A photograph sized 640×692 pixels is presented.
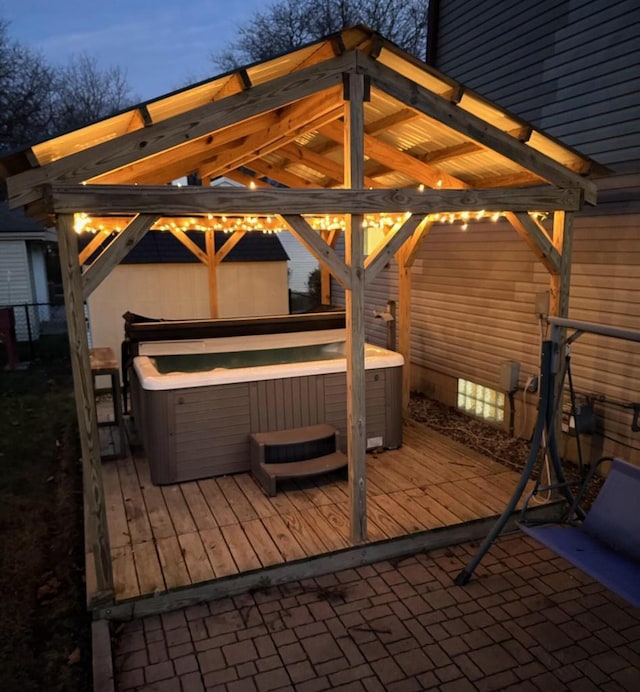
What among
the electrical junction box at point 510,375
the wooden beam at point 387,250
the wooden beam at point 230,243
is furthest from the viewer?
the wooden beam at point 230,243

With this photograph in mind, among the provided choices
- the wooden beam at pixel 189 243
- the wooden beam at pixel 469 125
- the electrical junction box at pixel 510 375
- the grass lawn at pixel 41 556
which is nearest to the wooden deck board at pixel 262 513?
the grass lawn at pixel 41 556

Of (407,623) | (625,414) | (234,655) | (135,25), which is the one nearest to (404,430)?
(625,414)

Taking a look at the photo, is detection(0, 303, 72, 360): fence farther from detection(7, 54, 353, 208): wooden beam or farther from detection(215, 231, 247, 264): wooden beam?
detection(7, 54, 353, 208): wooden beam

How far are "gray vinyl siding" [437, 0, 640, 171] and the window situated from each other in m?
2.93

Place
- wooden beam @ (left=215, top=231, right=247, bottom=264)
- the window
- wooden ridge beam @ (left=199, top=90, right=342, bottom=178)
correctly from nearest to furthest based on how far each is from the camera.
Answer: wooden ridge beam @ (left=199, top=90, right=342, bottom=178) < the window < wooden beam @ (left=215, top=231, right=247, bottom=264)

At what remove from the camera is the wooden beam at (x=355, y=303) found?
137 inches

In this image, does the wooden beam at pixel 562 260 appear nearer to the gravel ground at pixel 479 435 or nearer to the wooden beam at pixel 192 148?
the gravel ground at pixel 479 435

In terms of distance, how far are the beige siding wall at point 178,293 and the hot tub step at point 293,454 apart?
4.68 m

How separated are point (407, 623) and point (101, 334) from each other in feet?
22.4

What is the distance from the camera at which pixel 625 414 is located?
506 centimetres

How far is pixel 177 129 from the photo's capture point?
10.5 feet

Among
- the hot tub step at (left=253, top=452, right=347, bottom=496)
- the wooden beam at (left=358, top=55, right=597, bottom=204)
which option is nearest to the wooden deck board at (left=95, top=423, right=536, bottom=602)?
the hot tub step at (left=253, top=452, right=347, bottom=496)

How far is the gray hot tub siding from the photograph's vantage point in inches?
189

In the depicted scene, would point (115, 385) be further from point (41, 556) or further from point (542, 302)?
point (542, 302)
